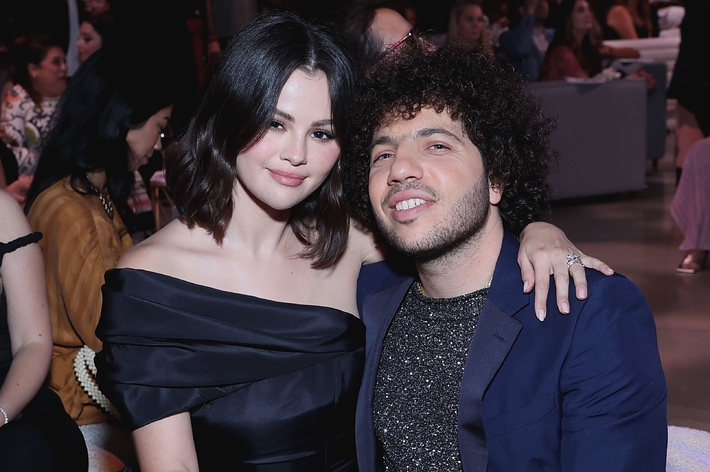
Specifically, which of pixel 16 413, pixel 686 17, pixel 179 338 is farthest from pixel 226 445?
pixel 686 17

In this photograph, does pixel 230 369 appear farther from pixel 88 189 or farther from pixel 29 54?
pixel 29 54

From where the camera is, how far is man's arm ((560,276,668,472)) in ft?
5.36

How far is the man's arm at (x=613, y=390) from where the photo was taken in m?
1.63

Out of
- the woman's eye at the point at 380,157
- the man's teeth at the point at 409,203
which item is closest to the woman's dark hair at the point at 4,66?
the woman's eye at the point at 380,157

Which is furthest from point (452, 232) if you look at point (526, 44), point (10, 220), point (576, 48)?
point (526, 44)

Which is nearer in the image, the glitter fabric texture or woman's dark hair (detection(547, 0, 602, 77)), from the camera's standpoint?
the glitter fabric texture

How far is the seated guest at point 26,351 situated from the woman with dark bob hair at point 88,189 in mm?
237

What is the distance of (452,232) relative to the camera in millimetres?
1846

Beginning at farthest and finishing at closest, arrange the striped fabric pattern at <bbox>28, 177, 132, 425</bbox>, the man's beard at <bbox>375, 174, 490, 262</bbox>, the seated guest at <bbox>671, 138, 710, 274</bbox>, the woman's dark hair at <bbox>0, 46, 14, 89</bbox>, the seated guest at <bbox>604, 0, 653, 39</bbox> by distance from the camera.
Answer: the seated guest at <bbox>604, 0, 653, 39</bbox> → the woman's dark hair at <bbox>0, 46, 14, 89</bbox> → the seated guest at <bbox>671, 138, 710, 274</bbox> → the striped fabric pattern at <bbox>28, 177, 132, 425</bbox> → the man's beard at <bbox>375, 174, 490, 262</bbox>

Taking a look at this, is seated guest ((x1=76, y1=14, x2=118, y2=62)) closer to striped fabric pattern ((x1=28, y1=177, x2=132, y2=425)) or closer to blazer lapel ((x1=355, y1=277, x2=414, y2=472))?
striped fabric pattern ((x1=28, y1=177, x2=132, y2=425))

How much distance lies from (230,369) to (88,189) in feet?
3.62

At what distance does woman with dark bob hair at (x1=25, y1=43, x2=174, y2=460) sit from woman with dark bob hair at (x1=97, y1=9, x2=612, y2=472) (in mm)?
650

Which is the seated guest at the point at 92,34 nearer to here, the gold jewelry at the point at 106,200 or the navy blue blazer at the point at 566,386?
the gold jewelry at the point at 106,200

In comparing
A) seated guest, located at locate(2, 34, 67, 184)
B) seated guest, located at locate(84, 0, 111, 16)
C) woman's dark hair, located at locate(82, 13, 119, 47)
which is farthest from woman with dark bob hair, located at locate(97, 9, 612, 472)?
seated guest, located at locate(84, 0, 111, 16)
